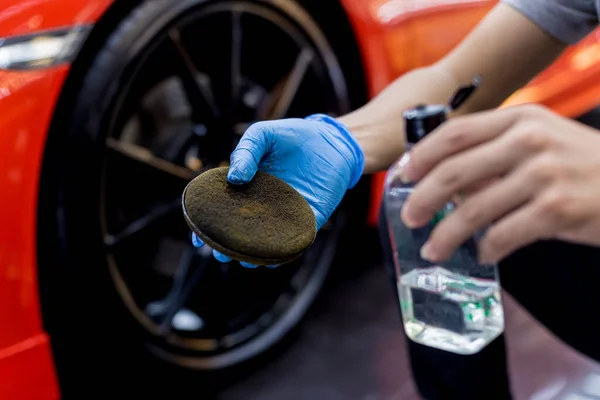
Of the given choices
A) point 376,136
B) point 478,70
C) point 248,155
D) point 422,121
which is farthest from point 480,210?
point 478,70

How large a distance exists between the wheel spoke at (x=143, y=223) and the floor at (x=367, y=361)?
37cm

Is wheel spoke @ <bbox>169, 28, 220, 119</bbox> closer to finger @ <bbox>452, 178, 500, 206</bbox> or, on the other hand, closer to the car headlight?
the car headlight

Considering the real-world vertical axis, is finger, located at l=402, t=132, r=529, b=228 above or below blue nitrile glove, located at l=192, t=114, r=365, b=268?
above

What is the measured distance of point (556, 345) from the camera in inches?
58.8

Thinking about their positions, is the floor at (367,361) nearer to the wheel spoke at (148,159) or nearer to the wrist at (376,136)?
Result: the wheel spoke at (148,159)

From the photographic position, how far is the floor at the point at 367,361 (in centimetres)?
136

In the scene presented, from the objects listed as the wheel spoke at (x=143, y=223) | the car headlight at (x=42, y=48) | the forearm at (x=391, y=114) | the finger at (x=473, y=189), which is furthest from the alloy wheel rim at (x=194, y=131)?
the finger at (x=473, y=189)

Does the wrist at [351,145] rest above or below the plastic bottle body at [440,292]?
above

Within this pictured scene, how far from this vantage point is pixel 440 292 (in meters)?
0.84

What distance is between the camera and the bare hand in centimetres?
51

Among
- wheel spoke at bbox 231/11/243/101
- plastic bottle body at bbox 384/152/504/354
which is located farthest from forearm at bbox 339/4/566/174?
wheel spoke at bbox 231/11/243/101

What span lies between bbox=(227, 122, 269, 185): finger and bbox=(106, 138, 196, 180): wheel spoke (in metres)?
0.49

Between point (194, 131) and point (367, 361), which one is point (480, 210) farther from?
point (367, 361)

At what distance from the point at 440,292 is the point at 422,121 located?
0.89ft
